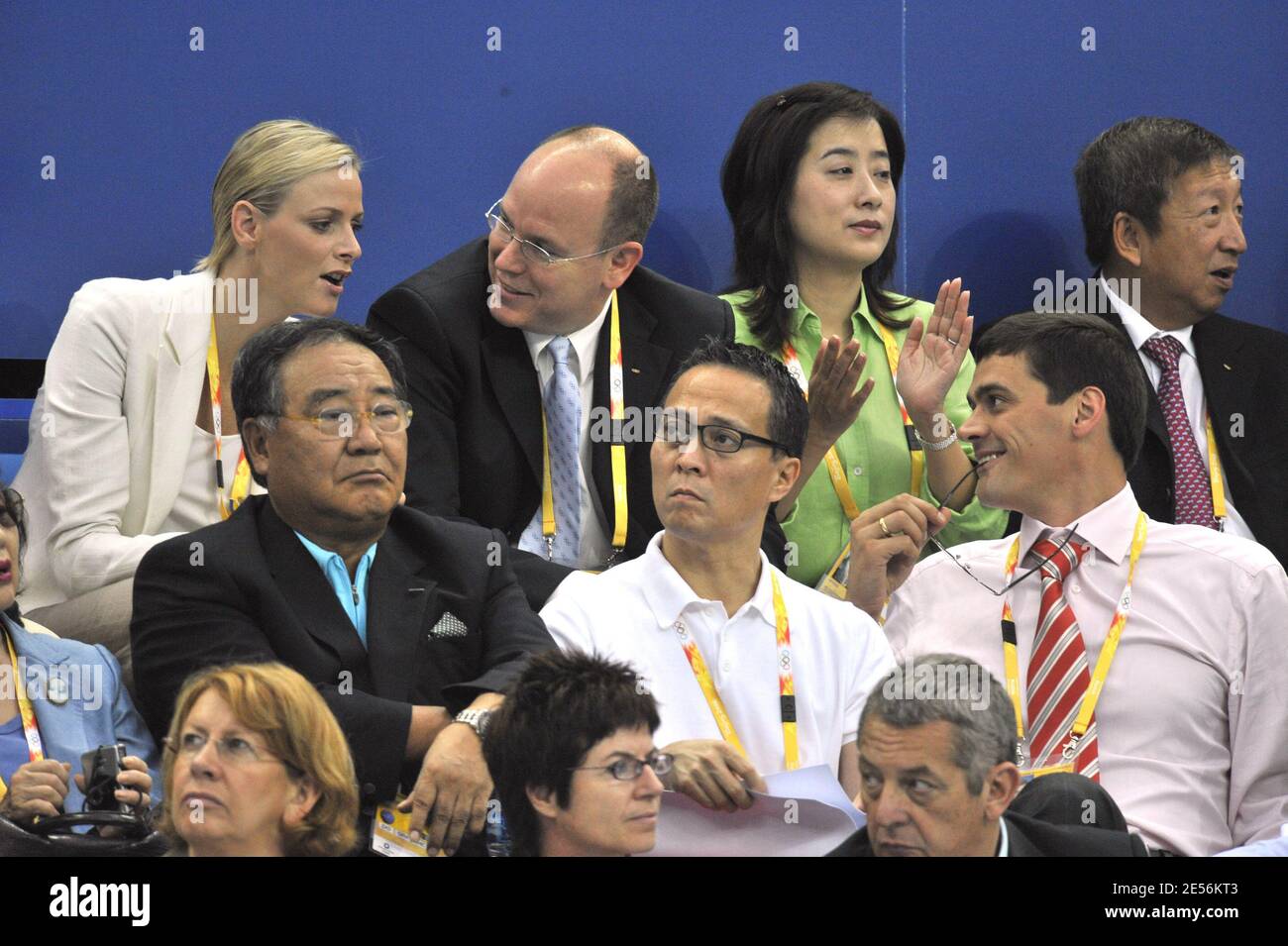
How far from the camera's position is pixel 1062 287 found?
4590 mm

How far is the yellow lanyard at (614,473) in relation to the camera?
3521mm

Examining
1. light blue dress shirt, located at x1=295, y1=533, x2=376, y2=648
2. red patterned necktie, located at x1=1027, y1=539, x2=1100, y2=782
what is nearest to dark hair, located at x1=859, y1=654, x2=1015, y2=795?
red patterned necktie, located at x1=1027, y1=539, x2=1100, y2=782

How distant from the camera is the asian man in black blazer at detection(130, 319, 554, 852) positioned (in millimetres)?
2633

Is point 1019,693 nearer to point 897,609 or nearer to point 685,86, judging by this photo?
point 897,609

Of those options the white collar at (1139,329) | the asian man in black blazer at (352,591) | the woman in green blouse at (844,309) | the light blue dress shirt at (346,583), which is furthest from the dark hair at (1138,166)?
the light blue dress shirt at (346,583)

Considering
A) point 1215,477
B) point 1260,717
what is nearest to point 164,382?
point 1260,717

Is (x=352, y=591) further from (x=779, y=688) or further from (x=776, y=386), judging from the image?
(x=776, y=386)

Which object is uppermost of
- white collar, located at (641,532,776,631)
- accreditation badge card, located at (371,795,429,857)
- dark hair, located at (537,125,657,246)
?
dark hair, located at (537,125,657,246)

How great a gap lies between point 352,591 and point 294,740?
521mm

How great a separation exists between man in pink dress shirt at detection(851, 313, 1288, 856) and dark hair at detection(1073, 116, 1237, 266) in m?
0.94

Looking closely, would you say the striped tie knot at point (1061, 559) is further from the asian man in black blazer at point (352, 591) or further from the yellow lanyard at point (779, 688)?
the asian man in black blazer at point (352, 591)

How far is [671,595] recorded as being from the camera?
2.92 meters

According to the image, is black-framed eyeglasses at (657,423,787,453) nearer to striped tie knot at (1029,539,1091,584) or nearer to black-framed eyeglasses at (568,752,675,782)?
A: striped tie knot at (1029,539,1091,584)
